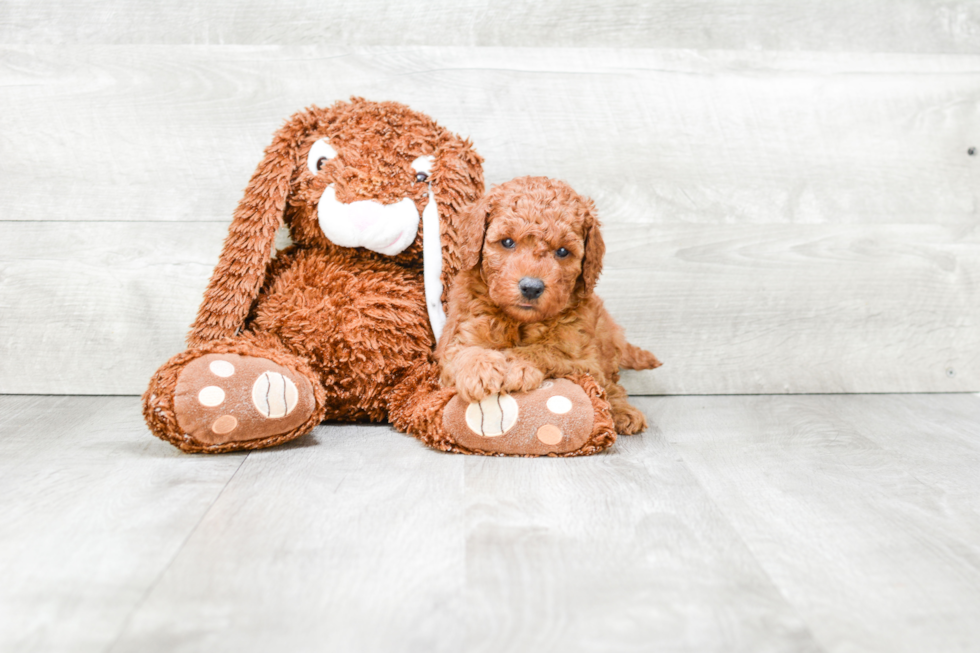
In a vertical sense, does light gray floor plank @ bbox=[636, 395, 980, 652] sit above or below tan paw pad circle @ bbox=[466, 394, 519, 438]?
below

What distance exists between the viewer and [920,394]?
5.86 feet

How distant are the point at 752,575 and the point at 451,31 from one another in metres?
1.25

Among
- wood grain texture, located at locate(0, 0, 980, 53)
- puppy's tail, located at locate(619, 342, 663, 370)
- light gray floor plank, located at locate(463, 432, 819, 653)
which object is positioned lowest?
light gray floor plank, located at locate(463, 432, 819, 653)

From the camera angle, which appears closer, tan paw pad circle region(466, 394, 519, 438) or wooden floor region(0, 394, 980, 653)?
wooden floor region(0, 394, 980, 653)

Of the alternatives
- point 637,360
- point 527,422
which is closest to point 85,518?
point 527,422

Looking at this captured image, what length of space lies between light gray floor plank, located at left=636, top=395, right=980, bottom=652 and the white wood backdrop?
18 centimetres

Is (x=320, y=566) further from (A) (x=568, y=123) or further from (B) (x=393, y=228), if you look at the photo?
(A) (x=568, y=123)

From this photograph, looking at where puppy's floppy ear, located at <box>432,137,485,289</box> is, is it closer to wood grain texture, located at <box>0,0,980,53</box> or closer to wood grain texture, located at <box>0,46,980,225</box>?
wood grain texture, located at <box>0,46,980,225</box>

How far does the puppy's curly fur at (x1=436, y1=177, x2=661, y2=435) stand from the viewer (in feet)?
3.87

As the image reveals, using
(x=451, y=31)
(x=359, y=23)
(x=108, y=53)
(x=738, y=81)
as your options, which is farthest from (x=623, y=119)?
(x=108, y=53)

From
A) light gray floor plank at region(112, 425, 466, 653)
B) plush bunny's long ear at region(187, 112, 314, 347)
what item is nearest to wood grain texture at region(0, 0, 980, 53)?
plush bunny's long ear at region(187, 112, 314, 347)

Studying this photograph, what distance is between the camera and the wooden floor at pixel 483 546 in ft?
2.38

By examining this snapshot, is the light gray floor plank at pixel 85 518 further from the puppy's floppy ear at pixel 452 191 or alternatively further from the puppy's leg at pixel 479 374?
the puppy's floppy ear at pixel 452 191

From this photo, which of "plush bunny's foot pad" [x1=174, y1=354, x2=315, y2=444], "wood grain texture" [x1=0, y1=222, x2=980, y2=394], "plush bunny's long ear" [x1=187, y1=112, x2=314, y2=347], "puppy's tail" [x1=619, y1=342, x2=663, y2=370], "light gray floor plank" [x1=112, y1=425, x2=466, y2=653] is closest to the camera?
"light gray floor plank" [x1=112, y1=425, x2=466, y2=653]
